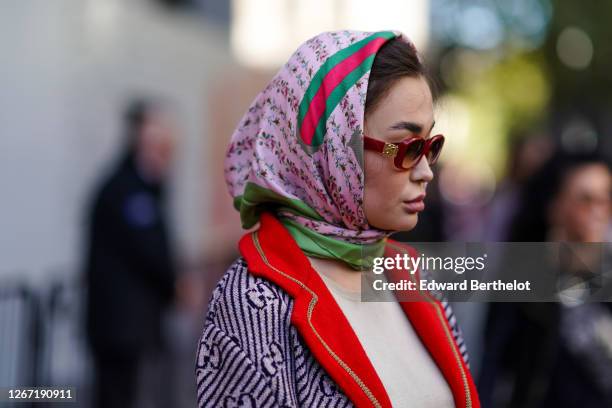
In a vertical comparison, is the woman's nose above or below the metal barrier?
above

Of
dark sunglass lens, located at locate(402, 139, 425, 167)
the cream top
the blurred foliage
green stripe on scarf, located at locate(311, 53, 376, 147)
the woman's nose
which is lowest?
the cream top

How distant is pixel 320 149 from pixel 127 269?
163 inches

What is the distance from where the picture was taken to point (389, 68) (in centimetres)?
233

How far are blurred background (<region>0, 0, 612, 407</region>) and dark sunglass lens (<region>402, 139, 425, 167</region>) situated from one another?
0.32 m

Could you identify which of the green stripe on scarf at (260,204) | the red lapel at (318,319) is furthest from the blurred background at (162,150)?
the red lapel at (318,319)

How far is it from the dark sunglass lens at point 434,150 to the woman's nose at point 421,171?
0.04 meters

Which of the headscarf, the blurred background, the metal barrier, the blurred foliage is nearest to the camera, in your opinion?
the headscarf

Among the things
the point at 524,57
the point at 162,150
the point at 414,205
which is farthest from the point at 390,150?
the point at 524,57

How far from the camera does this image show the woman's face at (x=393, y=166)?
2311 mm

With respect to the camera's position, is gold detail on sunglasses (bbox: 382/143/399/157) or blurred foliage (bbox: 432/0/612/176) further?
blurred foliage (bbox: 432/0/612/176)

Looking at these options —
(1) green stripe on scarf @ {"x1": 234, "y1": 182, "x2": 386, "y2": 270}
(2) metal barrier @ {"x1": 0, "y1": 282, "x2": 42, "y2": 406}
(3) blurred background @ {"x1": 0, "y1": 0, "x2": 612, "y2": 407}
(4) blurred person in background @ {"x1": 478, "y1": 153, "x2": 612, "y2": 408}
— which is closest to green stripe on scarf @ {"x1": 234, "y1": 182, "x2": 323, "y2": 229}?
(1) green stripe on scarf @ {"x1": 234, "y1": 182, "x2": 386, "y2": 270}

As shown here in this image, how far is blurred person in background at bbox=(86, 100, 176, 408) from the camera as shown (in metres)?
6.20

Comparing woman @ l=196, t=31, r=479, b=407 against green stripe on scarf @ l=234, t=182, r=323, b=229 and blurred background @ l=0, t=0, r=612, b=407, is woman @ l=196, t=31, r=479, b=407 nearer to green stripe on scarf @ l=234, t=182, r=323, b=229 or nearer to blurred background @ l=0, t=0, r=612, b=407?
green stripe on scarf @ l=234, t=182, r=323, b=229

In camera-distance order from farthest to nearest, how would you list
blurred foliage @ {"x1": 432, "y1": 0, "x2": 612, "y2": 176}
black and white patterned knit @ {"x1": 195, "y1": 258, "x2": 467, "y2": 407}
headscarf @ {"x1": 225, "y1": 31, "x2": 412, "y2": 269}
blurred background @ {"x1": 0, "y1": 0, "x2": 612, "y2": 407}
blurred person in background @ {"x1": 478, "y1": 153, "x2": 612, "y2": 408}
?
blurred foliage @ {"x1": 432, "y1": 0, "x2": 612, "y2": 176} → blurred background @ {"x1": 0, "y1": 0, "x2": 612, "y2": 407} → blurred person in background @ {"x1": 478, "y1": 153, "x2": 612, "y2": 408} → headscarf @ {"x1": 225, "y1": 31, "x2": 412, "y2": 269} → black and white patterned knit @ {"x1": 195, "y1": 258, "x2": 467, "y2": 407}
